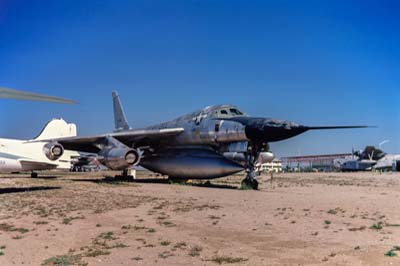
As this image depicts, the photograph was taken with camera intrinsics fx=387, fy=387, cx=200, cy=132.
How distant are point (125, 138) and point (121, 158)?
2.86 meters

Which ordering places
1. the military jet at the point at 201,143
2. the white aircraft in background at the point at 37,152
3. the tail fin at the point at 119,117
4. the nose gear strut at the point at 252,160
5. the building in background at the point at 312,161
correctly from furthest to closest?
the building in background at the point at 312,161, the tail fin at the point at 119,117, the white aircraft in background at the point at 37,152, the nose gear strut at the point at 252,160, the military jet at the point at 201,143

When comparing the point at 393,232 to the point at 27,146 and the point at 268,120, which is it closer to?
the point at 268,120

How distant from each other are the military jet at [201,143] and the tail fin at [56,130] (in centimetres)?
777

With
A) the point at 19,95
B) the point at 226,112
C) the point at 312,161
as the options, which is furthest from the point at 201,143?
the point at 312,161

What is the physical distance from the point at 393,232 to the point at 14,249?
20.7 feet

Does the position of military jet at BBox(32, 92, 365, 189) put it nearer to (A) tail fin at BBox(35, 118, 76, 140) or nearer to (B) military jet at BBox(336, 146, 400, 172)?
(A) tail fin at BBox(35, 118, 76, 140)

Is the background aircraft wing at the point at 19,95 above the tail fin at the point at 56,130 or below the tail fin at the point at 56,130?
below

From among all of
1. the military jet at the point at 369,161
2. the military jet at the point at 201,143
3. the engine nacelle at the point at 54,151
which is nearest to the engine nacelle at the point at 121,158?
the military jet at the point at 201,143

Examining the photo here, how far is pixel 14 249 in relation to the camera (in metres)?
5.60

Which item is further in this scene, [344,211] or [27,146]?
[27,146]

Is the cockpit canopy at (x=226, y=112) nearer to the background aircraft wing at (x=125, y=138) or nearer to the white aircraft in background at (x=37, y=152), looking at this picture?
the background aircraft wing at (x=125, y=138)

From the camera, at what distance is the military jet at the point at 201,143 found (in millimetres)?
16969

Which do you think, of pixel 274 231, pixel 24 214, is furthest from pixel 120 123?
pixel 274 231

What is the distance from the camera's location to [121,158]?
20547 millimetres
